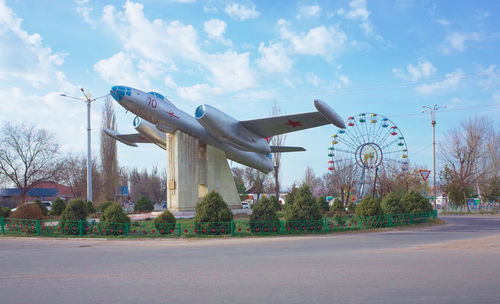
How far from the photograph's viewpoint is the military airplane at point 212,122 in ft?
60.2

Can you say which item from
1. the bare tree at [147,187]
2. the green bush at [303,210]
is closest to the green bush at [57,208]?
the green bush at [303,210]

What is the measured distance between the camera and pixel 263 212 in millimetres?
15023

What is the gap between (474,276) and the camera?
22.0 ft

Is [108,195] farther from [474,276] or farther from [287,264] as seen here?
[474,276]

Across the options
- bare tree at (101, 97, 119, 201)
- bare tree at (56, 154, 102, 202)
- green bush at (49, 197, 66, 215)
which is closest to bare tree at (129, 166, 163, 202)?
bare tree at (56, 154, 102, 202)

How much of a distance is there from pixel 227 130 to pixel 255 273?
41.2ft

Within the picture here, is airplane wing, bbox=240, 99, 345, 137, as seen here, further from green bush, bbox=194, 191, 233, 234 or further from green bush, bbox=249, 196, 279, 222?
green bush, bbox=194, 191, 233, 234

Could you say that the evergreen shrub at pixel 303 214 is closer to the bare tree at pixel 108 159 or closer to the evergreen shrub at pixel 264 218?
the evergreen shrub at pixel 264 218

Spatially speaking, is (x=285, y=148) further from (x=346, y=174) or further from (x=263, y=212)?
(x=346, y=174)

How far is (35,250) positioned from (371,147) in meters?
28.8

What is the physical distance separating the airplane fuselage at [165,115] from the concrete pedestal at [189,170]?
0.63m

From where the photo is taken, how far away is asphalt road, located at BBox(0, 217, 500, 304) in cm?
549

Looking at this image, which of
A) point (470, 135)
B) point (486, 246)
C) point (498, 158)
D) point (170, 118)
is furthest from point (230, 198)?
point (498, 158)

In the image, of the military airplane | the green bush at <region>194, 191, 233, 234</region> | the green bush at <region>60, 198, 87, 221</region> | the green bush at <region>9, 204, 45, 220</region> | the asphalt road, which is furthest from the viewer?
the military airplane
